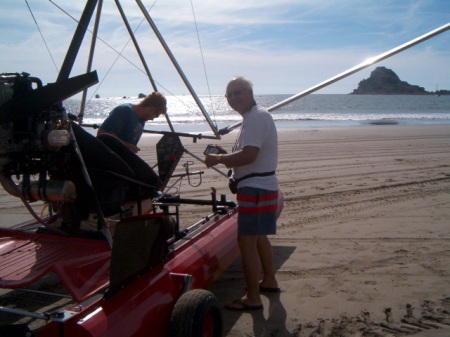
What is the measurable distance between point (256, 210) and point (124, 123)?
1515 mm

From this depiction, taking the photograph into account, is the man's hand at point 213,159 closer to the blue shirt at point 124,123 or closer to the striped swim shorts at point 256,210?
the striped swim shorts at point 256,210

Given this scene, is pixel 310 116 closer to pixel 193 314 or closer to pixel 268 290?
pixel 268 290

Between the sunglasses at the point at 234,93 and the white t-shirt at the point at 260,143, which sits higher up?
the sunglasses at the point at 234,93

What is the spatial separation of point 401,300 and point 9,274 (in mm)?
2841

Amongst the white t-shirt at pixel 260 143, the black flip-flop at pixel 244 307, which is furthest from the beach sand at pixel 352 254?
the white t-shirt at pixel 260 143

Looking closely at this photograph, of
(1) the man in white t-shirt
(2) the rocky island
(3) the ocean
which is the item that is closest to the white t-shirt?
(1) the man in white t-shirt

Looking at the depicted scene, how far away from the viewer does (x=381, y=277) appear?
4082 millimetres

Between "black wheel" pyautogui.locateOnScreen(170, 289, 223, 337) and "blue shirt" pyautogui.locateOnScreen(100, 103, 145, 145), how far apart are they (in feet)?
6.00

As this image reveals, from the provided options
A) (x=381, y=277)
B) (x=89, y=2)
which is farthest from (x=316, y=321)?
(x=89, y=2)

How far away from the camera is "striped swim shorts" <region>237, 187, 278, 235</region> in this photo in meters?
3.39

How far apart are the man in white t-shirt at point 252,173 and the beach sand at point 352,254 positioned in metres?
0.40

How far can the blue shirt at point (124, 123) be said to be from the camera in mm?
4086

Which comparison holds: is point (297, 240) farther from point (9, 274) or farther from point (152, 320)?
point (9, 274)

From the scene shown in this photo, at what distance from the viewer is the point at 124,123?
4.13m
